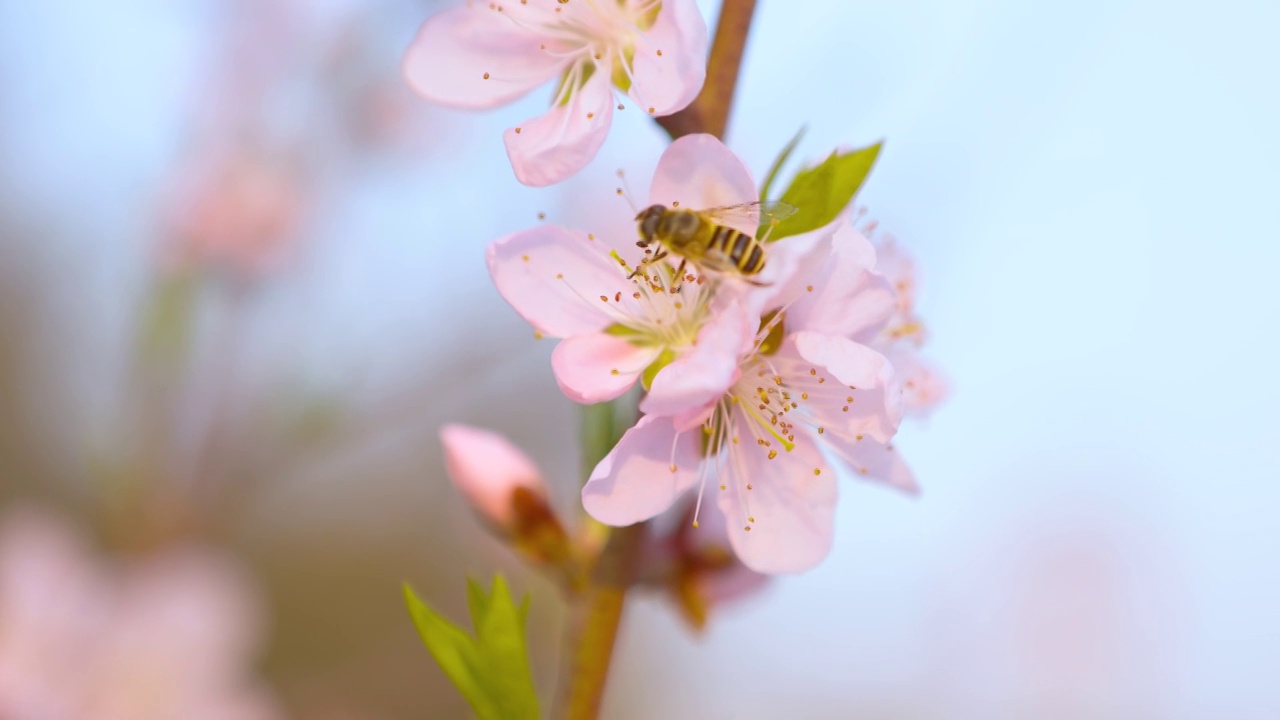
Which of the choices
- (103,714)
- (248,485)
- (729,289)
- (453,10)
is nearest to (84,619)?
(103,714)

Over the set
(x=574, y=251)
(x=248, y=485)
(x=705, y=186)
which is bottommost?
(x=248, y=485)

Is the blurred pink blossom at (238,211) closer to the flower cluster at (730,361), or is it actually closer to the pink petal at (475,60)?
the pink petal at (475,60)

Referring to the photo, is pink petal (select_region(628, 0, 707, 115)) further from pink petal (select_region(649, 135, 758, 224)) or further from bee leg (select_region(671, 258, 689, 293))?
bee leg (select_region(671, 258, 689, 293))

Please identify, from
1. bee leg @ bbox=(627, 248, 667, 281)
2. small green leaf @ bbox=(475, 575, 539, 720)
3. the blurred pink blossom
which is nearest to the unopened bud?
small green leaf @ bbox=(475, 575, 539, 720)

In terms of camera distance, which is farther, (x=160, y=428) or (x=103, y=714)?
(x=160, y=428)

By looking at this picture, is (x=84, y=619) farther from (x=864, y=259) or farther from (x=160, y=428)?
(x=864, y=259)

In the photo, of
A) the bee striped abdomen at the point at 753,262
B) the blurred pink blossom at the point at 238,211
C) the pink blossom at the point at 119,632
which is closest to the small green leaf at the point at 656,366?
the bee striped abdomen at the point at 753,262

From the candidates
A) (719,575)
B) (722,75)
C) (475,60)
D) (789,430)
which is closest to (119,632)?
(719,575)
